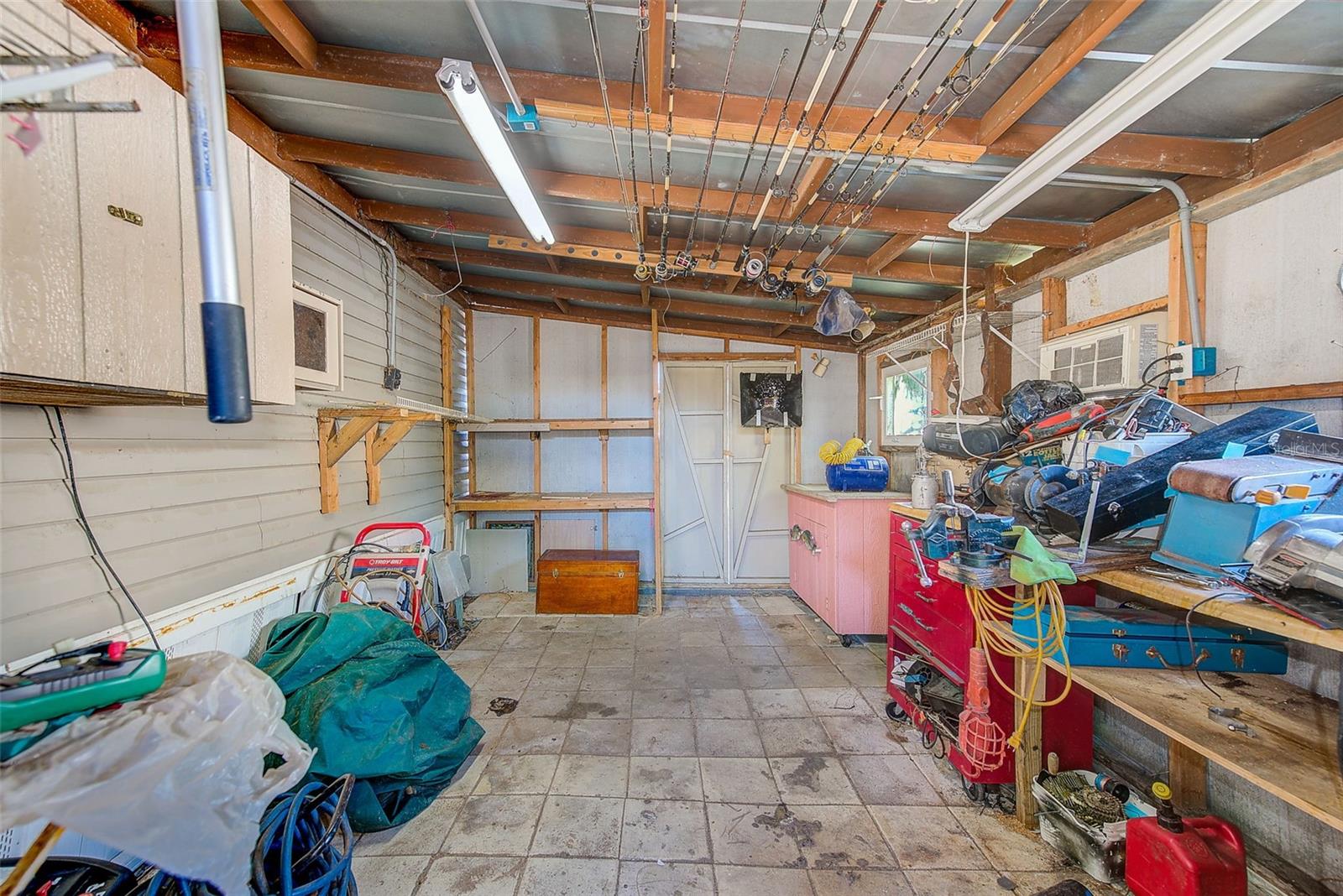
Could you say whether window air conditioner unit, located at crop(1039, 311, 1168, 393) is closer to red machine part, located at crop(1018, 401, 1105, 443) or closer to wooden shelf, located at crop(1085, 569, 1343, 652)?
red machine part, located at crop(1018, 401, 1105, 443)

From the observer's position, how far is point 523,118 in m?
1.66

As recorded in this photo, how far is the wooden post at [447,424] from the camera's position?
4.11 meters

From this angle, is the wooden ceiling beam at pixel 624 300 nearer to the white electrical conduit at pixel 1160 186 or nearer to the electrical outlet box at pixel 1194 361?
the white electrical conduit at pixel 1160 186

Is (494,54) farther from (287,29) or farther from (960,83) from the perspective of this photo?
(960,83)

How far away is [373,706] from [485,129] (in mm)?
2227

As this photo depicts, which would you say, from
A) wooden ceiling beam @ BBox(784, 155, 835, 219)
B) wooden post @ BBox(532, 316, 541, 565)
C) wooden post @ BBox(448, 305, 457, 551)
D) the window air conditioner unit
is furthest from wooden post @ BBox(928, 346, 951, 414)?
wooden post @ BBox(448, 305, 457, 551)

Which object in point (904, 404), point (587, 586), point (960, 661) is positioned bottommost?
point (587, 586)

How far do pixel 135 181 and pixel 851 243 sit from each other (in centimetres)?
302

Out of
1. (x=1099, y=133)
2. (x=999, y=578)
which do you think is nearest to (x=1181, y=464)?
(x=999, y=578)

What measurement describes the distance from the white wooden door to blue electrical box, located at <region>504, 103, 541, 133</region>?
297cm

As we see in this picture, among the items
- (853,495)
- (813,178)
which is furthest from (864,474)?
(813,178)

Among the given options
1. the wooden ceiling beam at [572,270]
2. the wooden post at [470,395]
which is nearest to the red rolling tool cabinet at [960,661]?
the wooden ceiling beam at [572,270]

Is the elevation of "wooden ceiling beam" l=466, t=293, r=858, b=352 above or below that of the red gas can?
above

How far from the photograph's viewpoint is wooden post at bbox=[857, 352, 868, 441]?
176 inches
